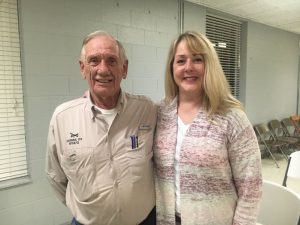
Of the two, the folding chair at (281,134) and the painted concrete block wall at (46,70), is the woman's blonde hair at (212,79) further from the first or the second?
the folding chair at (281,134)

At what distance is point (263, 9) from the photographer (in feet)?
15.2

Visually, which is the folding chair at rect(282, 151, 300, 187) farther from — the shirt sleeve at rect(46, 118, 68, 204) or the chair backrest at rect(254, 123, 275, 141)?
the chair backrest at rect(254, 123, 275, 141)

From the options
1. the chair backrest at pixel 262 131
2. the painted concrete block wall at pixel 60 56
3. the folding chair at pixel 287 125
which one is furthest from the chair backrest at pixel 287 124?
the painted concrete block wall at pixel 60 56

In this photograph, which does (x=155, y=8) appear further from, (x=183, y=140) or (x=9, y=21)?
(x=183, y=140)

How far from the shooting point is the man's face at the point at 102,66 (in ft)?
4.54

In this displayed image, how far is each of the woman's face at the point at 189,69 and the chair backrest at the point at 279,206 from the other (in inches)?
34.7

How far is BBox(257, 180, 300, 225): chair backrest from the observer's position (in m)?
1.59

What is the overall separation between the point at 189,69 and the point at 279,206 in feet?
3.51

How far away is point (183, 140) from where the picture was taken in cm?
134

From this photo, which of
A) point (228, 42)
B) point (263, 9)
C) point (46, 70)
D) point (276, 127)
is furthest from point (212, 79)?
point (276, 127)

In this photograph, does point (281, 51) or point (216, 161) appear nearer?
point (216, 161)

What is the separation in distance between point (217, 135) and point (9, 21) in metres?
2.14

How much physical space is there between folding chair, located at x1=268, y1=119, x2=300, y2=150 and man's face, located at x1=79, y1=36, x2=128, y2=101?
523 centimetres

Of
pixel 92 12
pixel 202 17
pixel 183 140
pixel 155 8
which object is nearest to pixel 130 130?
pixel 183 140
